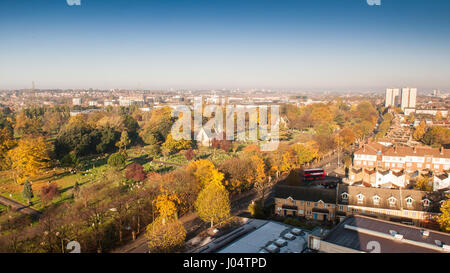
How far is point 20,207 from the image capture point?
1109cm

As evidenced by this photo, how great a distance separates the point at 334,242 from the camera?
587 cm

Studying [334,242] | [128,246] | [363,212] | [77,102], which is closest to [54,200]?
[128,246]

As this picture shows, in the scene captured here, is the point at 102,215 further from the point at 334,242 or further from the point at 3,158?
the point at 3,158

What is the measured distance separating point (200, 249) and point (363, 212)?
612 cm

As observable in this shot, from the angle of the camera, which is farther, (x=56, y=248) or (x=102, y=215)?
(x=102, y=215)

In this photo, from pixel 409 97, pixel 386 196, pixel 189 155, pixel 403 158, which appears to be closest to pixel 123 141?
pixel 189 155

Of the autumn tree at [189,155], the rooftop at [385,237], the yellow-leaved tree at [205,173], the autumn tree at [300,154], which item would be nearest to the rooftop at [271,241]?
the rooftop at [385,237]

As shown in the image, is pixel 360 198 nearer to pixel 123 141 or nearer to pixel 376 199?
pixel 376 199

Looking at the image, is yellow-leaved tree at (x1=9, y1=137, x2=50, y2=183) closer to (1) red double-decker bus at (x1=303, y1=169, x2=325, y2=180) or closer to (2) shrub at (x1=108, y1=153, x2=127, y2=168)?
(2) shrub at (x1=108, y1=153, x2=127, y2=168)

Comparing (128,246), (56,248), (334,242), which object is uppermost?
(334,242)

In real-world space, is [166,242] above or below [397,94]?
below

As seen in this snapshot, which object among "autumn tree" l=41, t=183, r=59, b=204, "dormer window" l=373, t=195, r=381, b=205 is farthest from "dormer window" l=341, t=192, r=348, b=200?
"autumn tree" l=41, t=183, r=59, b=204

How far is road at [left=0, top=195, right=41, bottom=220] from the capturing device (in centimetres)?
1047

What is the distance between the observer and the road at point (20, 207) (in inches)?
412
